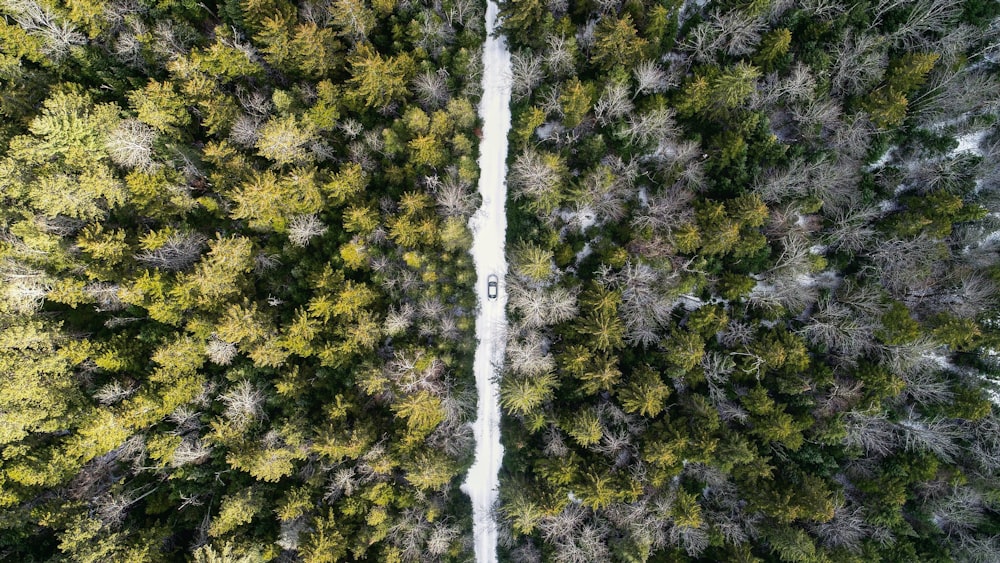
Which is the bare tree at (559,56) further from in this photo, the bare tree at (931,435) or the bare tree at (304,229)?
the bare tree at (931,435)

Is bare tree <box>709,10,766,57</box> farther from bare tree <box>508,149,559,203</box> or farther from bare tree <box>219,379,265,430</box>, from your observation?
bare tree <box>219,379,265,430</box>

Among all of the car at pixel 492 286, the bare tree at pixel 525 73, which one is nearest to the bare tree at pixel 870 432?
the car at pixel 492 286

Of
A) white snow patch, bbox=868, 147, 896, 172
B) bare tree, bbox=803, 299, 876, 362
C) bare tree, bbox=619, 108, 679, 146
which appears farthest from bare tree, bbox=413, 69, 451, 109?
white snow patch, bbox=868, 147, 896, 172

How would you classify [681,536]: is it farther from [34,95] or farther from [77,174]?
[34,95]

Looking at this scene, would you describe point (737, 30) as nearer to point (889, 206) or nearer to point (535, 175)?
point (535, 175)

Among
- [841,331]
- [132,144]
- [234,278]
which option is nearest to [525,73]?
[234,278]

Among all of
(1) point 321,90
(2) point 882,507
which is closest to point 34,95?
(1) point 321,90
